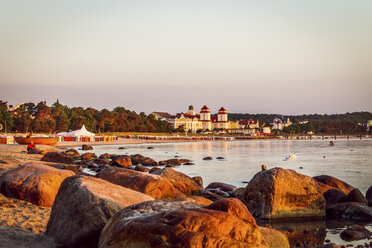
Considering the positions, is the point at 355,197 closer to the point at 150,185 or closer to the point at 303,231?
the point at 303,231

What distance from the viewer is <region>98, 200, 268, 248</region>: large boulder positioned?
3.88 metres

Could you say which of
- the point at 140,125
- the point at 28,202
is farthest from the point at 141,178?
the point at 140,125

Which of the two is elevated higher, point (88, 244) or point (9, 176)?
point (9, 176)

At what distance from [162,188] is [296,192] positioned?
3787 millimetres

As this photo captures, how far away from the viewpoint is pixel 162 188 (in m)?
9.11

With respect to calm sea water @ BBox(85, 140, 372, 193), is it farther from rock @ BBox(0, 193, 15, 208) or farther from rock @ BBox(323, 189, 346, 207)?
rock @ BBox(0, 193, 15, 208)

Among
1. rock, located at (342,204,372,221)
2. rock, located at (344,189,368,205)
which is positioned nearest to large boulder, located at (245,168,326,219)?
rock, located at (342,204,372,221)

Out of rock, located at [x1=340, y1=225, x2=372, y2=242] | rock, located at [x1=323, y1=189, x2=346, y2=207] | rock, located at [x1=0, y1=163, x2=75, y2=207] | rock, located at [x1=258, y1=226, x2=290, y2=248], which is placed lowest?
rock, located at [x1=340, y1=225, x2=372, y2=242]

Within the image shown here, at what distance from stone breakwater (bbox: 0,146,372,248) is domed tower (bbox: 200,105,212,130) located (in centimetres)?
16930

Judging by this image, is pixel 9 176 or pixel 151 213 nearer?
pixel 151 213

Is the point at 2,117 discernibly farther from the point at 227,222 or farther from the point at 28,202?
the point at 227,222

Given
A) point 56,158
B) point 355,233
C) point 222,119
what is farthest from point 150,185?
point 222,119

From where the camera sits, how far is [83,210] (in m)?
5.72

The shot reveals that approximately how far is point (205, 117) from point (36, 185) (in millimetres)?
177194
